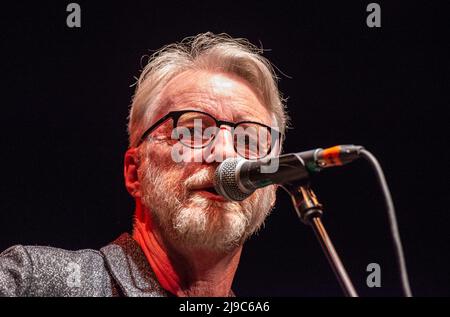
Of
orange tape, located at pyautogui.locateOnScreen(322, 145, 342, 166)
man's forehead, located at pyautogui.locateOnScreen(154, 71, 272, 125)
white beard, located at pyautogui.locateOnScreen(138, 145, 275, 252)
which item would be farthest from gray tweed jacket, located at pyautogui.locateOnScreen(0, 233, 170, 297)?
orange tape, located at pyautogui.locateOnScreen(322, 145, 342, 166)

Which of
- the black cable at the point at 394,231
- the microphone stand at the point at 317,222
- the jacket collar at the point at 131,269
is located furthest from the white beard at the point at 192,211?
the black cable at the point at 394,231

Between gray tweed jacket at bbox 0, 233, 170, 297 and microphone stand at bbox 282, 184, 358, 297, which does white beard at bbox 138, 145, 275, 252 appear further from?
microphone stand at bbox 282, 184, 358, 297

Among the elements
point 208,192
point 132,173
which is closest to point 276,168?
point 208,192

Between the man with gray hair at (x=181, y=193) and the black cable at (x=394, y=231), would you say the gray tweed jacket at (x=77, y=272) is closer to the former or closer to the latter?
the man with gray hair at (x=181, y=193)

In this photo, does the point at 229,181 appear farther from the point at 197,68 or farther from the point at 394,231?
the point at 197,68

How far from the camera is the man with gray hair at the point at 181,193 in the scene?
63.4 inches

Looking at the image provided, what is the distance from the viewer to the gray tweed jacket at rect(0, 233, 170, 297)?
1.53 meters

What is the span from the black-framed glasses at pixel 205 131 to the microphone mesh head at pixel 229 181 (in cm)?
34

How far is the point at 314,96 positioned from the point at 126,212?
1.00 metres

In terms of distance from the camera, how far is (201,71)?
2.05 m

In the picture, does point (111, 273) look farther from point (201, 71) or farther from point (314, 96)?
point (314, 96)

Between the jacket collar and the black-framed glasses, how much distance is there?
0.39 meters

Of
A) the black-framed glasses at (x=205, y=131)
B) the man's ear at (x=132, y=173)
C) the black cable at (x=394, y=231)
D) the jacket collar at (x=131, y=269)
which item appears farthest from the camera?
the man's ear at (x=132, y=173)
